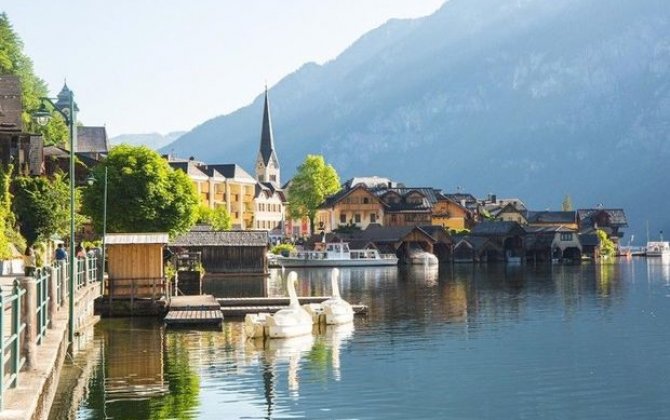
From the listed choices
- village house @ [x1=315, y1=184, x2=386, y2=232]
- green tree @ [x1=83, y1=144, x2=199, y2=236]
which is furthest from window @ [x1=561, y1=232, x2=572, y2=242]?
green tree @ [x1=83, y1=144, x2=199, y2=236]

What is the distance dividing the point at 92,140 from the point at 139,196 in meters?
54.0

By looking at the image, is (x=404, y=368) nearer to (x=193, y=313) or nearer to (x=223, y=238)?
(x=193, y=313)

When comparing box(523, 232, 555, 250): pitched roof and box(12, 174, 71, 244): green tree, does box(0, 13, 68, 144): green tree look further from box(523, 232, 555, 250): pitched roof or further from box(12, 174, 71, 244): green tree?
box(523, 232, 555, 250): pitched roof

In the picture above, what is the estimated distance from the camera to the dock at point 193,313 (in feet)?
161

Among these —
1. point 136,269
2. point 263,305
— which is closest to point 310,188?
point 263,305

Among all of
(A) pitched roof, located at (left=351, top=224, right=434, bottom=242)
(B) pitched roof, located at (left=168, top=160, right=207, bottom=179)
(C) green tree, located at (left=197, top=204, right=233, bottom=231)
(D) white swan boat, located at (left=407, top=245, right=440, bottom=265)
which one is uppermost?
(B) pitched roof, located at (left=168, top=160, right=207, bottom=179)

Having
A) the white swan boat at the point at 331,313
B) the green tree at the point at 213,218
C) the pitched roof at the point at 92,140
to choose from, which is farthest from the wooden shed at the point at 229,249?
the white swan boat at the point at 331,313

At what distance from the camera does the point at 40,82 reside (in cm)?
13050

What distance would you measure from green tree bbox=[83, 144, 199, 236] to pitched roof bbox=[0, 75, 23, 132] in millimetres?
12245

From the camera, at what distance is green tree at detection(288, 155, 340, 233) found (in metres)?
169

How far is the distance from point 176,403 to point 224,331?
62.2 feet

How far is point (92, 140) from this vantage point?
458 feet

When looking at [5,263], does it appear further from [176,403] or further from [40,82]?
[40,82]

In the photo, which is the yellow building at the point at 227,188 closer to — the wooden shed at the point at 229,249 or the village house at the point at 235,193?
the village house at the point at 235,193
